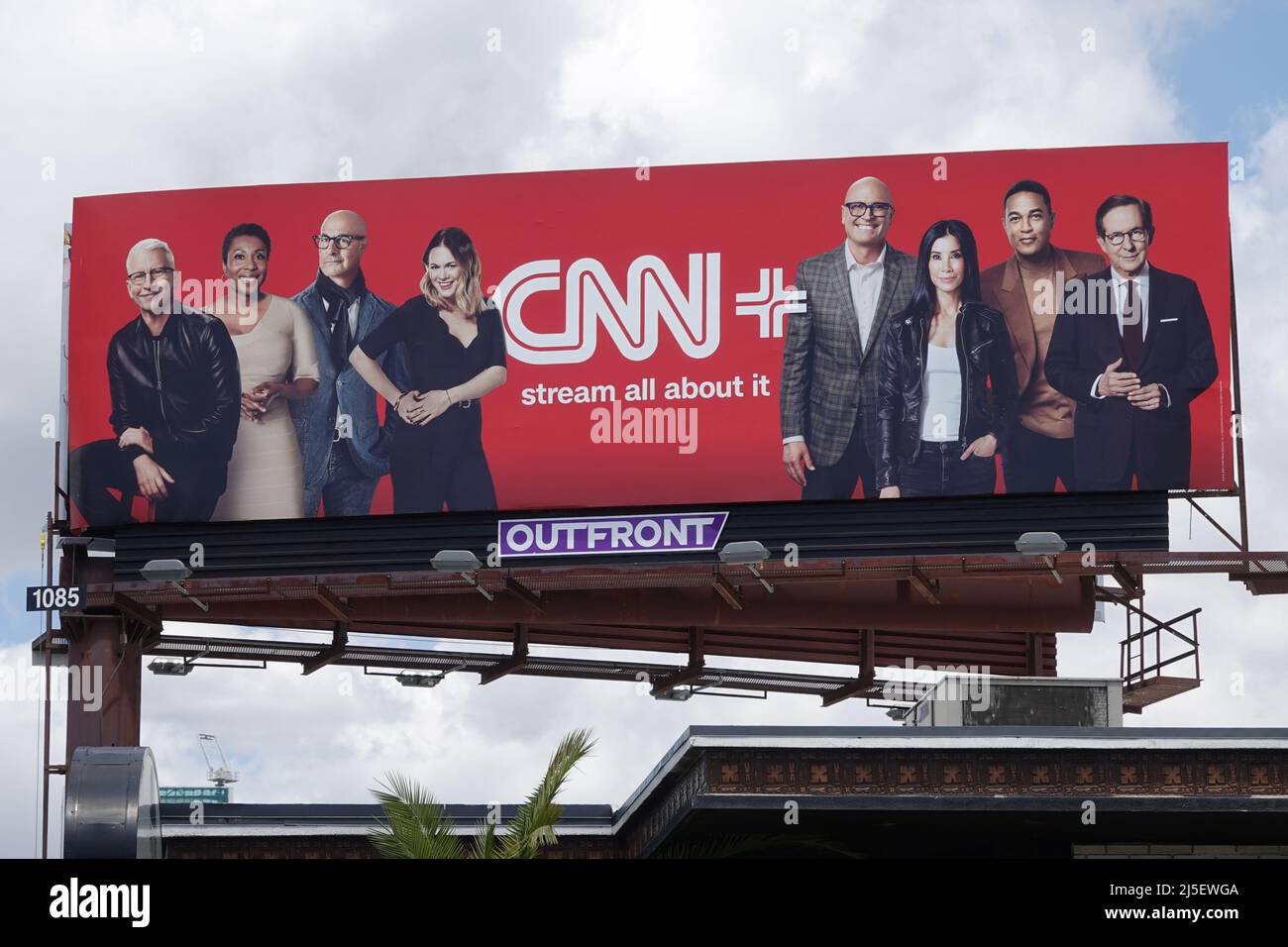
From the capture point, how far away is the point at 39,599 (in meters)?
31.9

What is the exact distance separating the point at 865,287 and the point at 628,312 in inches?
147

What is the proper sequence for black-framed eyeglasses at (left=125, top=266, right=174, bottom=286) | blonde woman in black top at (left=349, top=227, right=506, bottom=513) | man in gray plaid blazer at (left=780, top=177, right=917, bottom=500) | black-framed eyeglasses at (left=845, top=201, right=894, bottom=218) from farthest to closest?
1. black-framed eyeglasses at (left=125, top=266, right=174, bottom=286)
2. black-framed eyeglasses at (left=845, top=201, right=894, bottom=218)
3. blonde woman in black top at (left=349, top=227, right=506, bottom=513)
4. man in gray plaid blazer at (left=780, top=177, right=917, bottom=500)

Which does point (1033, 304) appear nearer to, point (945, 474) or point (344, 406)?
point (945, 474)

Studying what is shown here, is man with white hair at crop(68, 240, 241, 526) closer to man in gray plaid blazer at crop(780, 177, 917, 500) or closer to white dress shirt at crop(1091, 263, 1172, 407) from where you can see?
man in gray plaid blazer at crop(780, 177, 917, 500)

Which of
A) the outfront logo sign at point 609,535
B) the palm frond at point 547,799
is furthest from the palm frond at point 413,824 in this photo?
the outfront logo sign at point 609,535

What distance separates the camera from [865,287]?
32.4 meters

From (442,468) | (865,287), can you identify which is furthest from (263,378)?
(865,287)

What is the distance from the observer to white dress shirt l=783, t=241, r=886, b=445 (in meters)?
32.3

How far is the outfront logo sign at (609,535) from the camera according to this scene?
31.6 m

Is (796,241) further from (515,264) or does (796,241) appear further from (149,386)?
(149,386)

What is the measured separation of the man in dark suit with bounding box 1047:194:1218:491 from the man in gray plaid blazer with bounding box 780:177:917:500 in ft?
8.98

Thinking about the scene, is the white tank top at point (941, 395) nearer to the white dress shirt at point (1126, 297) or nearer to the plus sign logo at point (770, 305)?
the white dress shirt at point (1126, 297)

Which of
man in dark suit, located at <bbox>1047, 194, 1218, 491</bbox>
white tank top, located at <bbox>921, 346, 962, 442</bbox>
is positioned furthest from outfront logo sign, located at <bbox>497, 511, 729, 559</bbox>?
man in dark suit, located at <bbox>1047, 194, 1218, 491</bbox>
